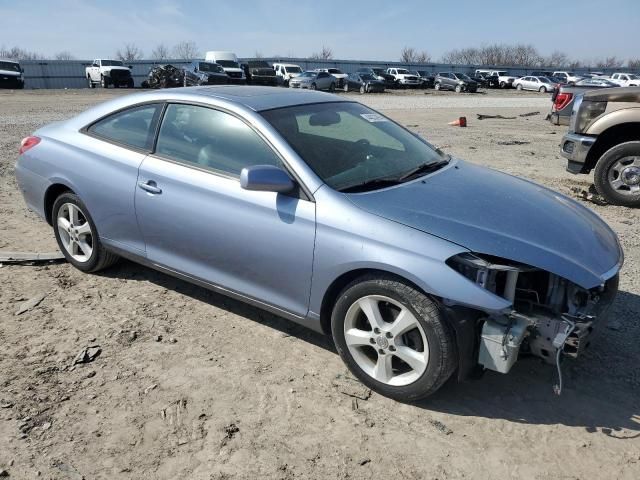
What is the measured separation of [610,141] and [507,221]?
15.8ft

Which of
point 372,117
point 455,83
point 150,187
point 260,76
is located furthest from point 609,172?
point 455,83

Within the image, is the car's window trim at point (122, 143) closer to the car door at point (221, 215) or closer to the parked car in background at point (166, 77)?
the car door at point (221, 215)

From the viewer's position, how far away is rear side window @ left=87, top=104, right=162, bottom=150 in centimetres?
393

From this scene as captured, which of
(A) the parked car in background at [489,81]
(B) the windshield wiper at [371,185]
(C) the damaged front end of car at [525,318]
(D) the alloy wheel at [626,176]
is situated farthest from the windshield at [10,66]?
(C) the damaged front end of car at [525,318]

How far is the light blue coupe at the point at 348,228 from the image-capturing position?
2.71 meters

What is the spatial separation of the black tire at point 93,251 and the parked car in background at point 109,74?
35.6 metres

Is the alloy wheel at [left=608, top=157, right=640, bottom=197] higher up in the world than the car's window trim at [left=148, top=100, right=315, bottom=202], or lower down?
lower down

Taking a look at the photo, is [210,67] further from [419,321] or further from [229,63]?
[419,321]

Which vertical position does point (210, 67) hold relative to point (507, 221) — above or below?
above

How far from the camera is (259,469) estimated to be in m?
2.51

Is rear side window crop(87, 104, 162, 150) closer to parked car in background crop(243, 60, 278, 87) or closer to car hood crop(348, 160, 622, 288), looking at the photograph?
car hood crop(348, 160, 622, 288)

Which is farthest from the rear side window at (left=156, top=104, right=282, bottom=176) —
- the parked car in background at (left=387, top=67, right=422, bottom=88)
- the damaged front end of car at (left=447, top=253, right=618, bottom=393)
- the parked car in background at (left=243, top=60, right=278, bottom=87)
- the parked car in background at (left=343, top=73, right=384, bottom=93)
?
the parked car in background at (left=387, top=67, right=422, bottom=88)

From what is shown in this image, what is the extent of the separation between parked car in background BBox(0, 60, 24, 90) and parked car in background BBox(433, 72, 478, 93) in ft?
100

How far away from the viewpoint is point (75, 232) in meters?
4.45
